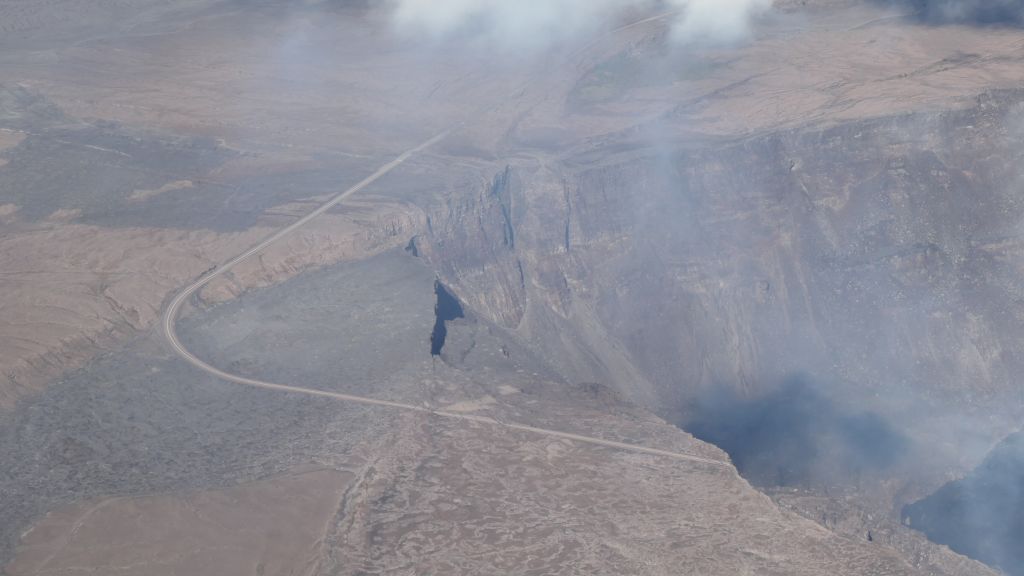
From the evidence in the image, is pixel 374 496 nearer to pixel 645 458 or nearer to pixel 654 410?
pixel 645 458

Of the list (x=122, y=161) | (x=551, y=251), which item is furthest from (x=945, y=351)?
(x=122, y=161)

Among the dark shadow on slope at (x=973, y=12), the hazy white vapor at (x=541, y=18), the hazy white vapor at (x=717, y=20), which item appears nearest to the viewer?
the dark shadow on slope at (x=973, y=12)

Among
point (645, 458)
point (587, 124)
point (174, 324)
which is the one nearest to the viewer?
point (645, 458)

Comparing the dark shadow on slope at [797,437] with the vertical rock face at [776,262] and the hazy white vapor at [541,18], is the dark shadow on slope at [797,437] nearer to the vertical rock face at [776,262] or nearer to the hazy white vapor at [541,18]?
the vertical rock face at [776,262]

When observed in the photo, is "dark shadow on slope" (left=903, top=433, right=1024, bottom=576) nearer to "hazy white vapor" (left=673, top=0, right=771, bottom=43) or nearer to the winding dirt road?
the winding dirt road

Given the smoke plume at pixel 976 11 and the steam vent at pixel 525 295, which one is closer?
the steam vent at pixel 525 295

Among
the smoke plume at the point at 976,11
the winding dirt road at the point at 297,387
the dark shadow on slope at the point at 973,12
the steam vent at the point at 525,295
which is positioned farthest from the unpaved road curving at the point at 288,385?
the smoke plume at the point at 976,11

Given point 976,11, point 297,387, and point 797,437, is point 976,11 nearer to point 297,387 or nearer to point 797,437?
point 797,437
